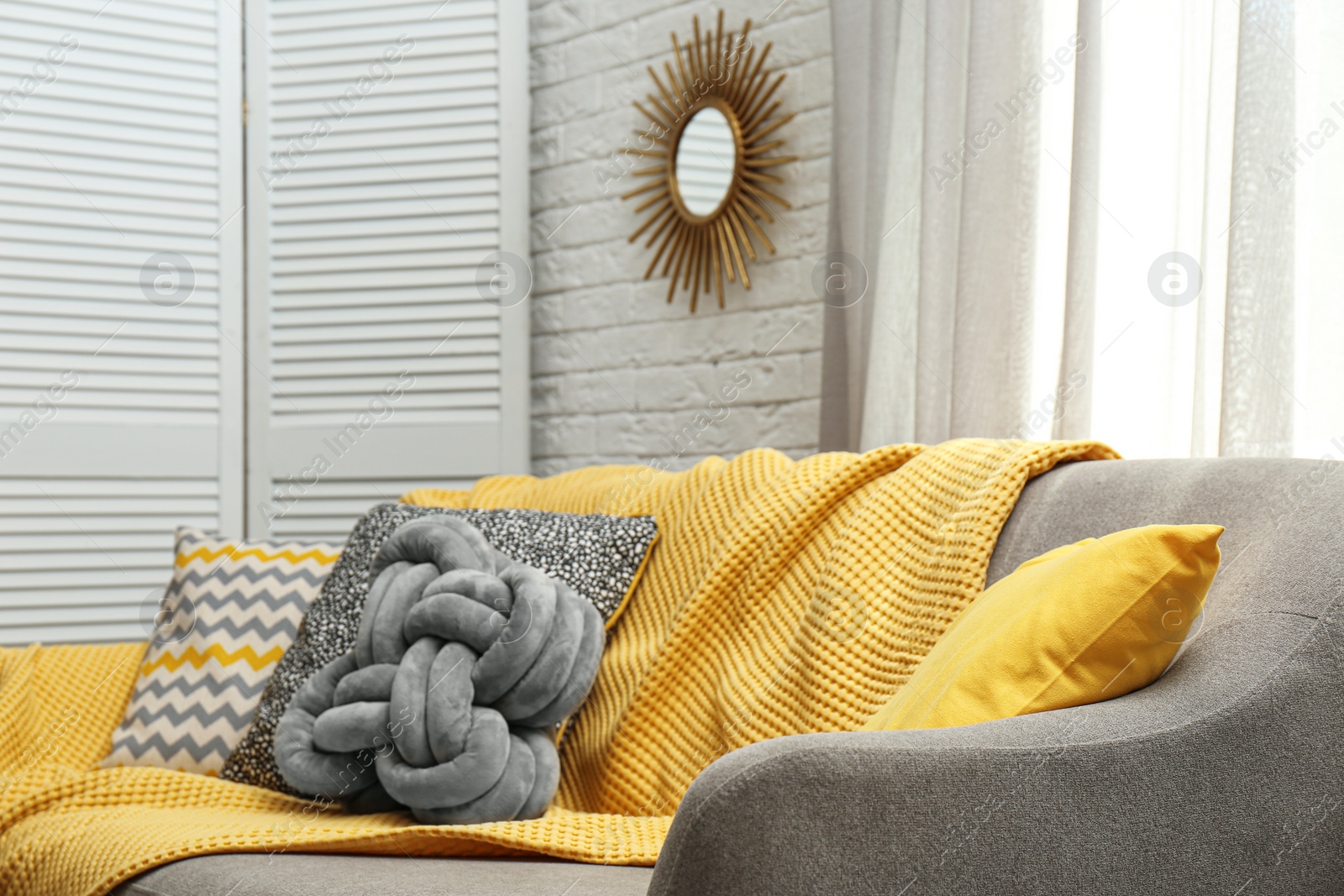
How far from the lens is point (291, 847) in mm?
1124

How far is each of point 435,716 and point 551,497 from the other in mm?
599

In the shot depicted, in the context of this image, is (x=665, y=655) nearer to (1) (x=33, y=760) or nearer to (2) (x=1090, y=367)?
(2) (x=1090, y=367)

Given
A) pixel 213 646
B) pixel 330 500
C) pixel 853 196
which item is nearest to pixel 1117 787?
pixel 213 646

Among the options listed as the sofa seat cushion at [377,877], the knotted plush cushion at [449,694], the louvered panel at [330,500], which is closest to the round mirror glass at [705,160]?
the louvered panel at [330,500]

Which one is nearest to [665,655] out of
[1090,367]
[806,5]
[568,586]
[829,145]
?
[568,586]

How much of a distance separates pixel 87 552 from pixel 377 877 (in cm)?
184

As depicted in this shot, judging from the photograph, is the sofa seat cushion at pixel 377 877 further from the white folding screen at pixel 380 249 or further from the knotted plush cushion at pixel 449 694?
the white folding screen at pixel 380 249

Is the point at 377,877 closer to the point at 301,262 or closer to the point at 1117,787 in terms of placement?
the point at 1117,787

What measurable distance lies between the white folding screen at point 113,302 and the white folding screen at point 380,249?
0.27 ft

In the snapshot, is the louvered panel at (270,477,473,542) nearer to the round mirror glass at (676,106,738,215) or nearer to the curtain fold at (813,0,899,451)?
the round mirror glass at (676,106,738,215)

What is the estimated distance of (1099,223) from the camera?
5.03 feet

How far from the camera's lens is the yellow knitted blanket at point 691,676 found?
112 cm

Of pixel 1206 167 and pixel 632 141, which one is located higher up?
pixel 632 141

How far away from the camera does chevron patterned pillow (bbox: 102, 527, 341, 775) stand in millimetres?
1521
